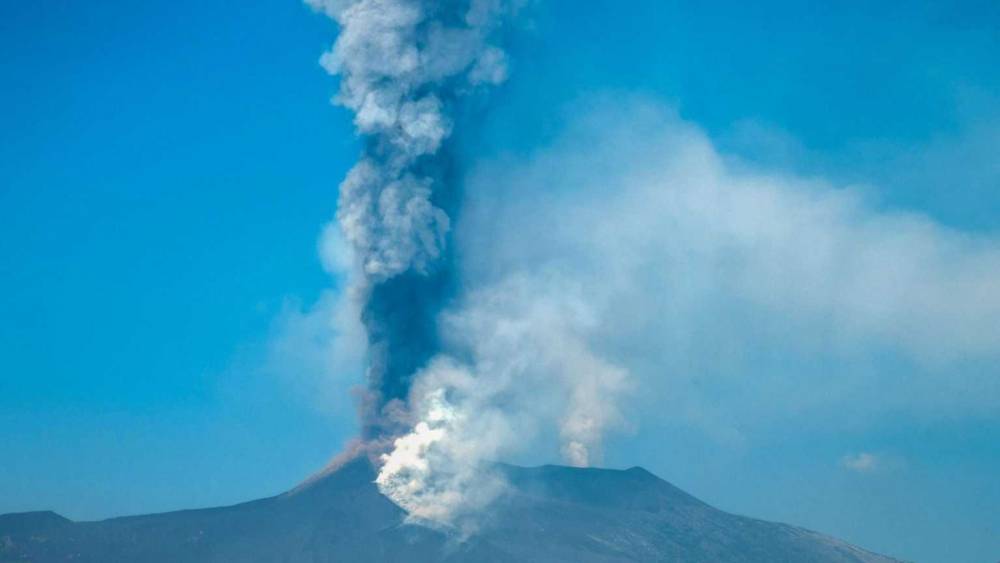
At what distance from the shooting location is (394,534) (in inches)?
3487

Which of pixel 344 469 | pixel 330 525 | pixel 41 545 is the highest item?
pixel 344 469

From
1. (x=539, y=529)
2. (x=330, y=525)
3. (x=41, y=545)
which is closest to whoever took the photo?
(x=41, y=545)

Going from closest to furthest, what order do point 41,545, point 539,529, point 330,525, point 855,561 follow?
point 41,545 < point 330,525 < point 539,529 < point 855,561

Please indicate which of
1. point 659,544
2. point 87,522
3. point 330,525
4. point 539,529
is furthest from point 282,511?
point 659,544

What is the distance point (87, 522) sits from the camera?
87.6 meters

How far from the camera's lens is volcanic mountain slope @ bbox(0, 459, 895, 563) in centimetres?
8469

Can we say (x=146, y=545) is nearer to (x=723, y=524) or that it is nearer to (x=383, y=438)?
(x=383, y=438)

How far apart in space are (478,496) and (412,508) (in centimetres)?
679

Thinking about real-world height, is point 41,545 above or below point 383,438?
below

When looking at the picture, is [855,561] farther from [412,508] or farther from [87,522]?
[87,522]

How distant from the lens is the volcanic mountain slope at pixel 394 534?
84.7m

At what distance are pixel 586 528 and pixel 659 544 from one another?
22.6 feet

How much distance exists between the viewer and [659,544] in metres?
100

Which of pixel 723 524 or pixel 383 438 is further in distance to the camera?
pixel 723 524
